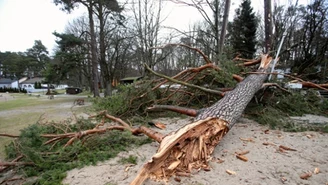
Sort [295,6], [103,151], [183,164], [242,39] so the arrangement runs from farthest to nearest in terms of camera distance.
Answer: [242,39] → [295,6] → [103,151] → [183,164]

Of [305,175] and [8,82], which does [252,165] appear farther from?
[8,82]

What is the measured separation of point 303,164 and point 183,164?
1.29m

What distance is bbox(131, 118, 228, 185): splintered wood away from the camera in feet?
4.62

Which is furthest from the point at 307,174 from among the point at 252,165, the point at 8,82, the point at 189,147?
the point at 8,82

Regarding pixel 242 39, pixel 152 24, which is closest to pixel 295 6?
pixel 242 39

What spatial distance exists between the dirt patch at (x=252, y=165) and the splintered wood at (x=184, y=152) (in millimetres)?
82

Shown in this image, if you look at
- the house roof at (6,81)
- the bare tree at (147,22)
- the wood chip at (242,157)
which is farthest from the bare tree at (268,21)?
the house roof at (6,81)

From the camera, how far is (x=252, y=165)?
1722mm

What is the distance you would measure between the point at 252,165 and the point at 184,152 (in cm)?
76

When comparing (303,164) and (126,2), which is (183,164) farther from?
(126,2)

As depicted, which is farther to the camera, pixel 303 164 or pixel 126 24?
pixel 126 24

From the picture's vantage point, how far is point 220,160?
1830 millimetres

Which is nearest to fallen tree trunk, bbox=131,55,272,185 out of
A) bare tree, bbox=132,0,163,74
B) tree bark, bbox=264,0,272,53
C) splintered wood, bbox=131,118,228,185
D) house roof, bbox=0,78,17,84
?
splintered wood, bbox=131,118,228,185

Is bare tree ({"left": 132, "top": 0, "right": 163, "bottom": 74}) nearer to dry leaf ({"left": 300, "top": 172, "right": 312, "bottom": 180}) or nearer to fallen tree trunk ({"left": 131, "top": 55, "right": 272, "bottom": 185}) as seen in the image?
fallen tree trunk ({"left": 131, "top": 55, "right": 272, "bottom": 185})
